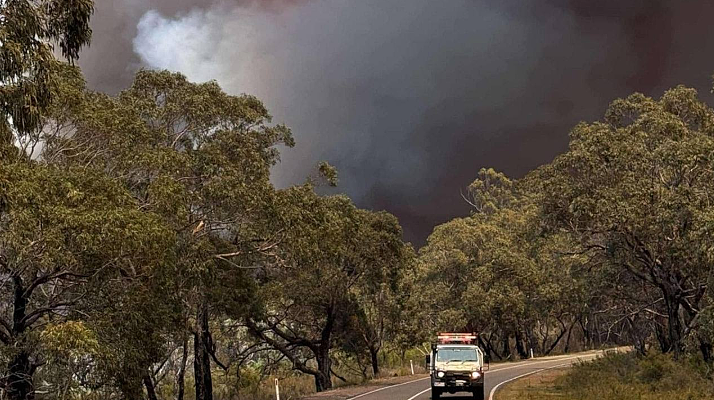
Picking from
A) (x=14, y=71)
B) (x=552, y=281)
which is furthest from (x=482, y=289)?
(x=14, y=71)

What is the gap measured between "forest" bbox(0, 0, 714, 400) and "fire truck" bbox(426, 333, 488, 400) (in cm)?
581

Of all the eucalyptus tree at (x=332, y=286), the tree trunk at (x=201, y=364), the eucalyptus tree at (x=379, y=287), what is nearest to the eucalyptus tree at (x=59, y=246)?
the tree trunk at (x=201, y=364)

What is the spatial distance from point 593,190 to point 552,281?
32961 mm

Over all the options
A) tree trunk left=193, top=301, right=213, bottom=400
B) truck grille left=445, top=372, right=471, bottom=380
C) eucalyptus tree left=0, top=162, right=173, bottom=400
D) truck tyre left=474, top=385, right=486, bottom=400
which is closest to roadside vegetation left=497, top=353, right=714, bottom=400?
truck tyre left=474, top=385, right=486, bottom=400

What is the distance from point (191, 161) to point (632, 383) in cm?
1797

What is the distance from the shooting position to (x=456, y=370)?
22.6m

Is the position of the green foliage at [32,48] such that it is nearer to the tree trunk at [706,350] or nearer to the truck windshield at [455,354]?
the truck windshield at [455,354]

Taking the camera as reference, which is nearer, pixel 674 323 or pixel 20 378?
pixel 20 378

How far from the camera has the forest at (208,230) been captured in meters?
13.6

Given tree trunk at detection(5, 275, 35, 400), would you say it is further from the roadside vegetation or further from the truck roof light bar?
the roadside vegetation

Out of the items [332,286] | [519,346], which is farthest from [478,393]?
[519,346]

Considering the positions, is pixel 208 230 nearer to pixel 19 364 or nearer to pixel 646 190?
pixel 19 364

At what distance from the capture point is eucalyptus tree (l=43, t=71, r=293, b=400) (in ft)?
58.9

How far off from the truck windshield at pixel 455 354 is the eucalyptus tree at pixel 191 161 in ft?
24.0
